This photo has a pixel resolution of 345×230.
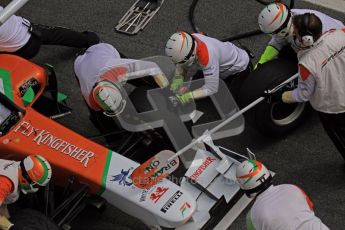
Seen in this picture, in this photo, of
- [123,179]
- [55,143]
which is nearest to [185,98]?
[123,179]

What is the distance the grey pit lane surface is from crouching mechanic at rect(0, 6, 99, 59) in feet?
0.94

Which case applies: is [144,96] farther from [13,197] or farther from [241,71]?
[13,197]

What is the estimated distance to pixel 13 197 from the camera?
2859mm

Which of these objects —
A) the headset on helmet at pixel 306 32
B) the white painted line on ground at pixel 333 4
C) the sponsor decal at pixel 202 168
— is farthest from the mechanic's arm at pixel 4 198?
the white painted line on ground at pixel 333 4

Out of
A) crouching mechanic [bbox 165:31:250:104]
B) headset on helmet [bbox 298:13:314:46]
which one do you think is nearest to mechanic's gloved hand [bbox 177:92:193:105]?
crouching mechanic [bbox 165:31:250:104]

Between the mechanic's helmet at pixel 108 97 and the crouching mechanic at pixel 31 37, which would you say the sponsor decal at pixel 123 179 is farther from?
the crouching mechanic at pixel 31 37

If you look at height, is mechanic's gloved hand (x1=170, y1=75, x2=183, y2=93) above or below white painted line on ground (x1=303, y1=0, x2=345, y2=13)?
above

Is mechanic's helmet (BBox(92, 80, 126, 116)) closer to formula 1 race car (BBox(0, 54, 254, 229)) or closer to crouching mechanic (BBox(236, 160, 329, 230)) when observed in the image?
formula 1 race car (BBox(0, 54, 254, 229))

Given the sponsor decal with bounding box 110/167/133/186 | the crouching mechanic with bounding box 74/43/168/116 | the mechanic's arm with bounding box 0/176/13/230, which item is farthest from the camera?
the crouching mechanic with bounding box 74/43/168/116

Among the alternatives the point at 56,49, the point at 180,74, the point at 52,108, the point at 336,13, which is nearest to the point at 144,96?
the point at 180,74

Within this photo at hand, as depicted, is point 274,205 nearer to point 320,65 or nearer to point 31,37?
point 320,65

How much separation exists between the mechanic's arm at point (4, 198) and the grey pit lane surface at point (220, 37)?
2.74 feet

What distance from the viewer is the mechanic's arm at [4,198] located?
9.05 ft

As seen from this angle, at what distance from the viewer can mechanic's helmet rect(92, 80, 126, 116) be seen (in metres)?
3.23
